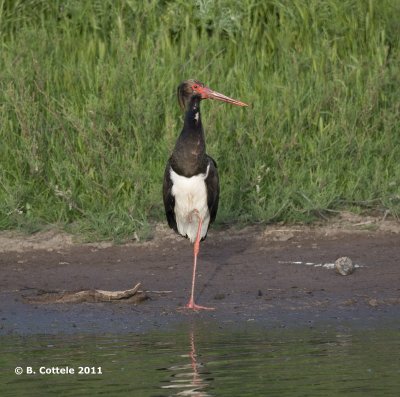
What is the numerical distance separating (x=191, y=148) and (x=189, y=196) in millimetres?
302

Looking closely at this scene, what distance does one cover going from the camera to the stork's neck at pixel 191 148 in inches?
292

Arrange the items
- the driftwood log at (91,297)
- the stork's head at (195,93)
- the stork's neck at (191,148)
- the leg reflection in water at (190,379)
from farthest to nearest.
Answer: the stork's head at (195,93) → the stork's neck at (191,148) → the driftwood log at (91,297) → the leg reflection in water at (190,379)

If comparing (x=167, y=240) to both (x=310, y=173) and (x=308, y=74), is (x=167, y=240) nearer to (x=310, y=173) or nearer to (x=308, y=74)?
(x=310, y=173)

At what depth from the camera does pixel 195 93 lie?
7.54 m

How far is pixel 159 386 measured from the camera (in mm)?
5316

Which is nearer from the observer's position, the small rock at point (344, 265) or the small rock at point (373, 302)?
the small rock at point (373, 302)

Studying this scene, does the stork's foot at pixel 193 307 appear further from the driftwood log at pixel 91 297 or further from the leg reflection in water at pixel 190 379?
the leg reflection in water at pixel 190 379

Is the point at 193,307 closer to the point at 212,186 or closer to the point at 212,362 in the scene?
the point at 212,186

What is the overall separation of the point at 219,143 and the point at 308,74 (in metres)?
0.98

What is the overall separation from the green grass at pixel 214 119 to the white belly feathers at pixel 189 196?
2.17 ft

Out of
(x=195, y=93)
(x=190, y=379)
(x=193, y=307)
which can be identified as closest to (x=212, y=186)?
(x=195, y=93)

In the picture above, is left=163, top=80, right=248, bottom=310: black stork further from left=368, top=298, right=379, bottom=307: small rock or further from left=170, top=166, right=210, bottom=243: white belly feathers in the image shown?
left=368, top=298, right=379, bottom=307: small rock

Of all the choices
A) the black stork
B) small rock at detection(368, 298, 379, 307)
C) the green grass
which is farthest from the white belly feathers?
small rock at detection(368, 298, 379, 307)

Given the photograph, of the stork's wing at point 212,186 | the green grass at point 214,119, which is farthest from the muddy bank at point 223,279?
the stork's wing at point 212,186
